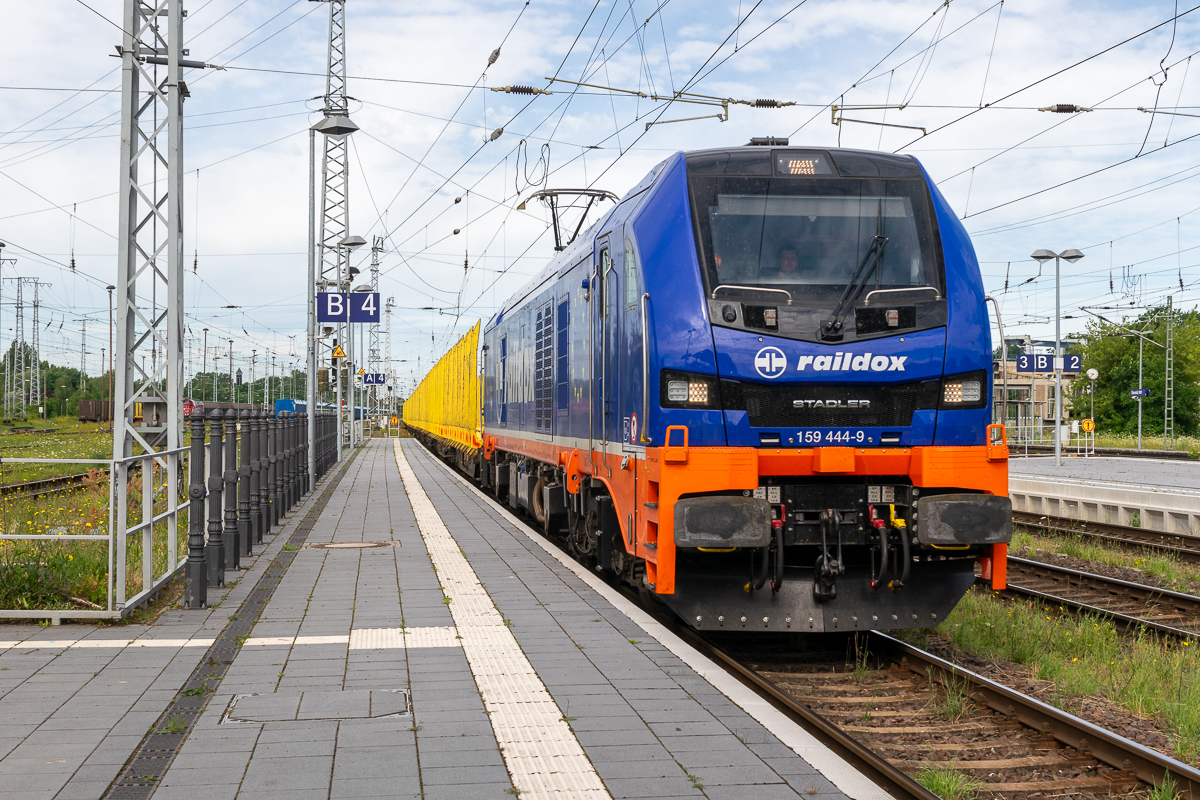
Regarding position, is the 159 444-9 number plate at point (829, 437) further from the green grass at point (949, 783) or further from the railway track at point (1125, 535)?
the railway track at point (1125, 535)

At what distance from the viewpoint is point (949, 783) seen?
14.7 ft

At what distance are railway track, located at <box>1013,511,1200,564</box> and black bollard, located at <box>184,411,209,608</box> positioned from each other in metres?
10.9

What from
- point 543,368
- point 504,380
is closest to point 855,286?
point 543,368

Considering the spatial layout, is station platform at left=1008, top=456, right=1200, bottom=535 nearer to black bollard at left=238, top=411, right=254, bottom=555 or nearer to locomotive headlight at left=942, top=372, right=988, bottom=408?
locomotive headlight at left=942, top=372, right=988, bottom=408

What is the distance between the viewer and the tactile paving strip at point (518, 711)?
439 cm

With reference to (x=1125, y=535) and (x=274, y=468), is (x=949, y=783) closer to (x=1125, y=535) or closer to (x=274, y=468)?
(x=274, y=468)

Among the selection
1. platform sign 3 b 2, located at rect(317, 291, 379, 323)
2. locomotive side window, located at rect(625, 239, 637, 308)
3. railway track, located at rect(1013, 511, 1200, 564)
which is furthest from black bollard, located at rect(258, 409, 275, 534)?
railway track, located at rect(1013, 511, 1200, 564)

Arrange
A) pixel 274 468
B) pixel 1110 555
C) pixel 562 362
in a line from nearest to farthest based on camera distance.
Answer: pixel 562 362 → pixel 1110 555 → pixel 274 468

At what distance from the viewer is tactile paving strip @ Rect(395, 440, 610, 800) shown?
439 centimetres

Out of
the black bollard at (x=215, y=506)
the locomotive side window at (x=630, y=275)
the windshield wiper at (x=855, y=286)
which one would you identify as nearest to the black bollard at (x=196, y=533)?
the black bollard at (x=215, y=506)

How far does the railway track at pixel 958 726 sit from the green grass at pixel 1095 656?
49 centimetres

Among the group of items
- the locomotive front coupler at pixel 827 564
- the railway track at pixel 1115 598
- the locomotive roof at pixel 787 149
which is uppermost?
the locomotive roof at pixel 787 149

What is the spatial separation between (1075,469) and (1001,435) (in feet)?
76.3

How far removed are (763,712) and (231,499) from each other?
689 cm
